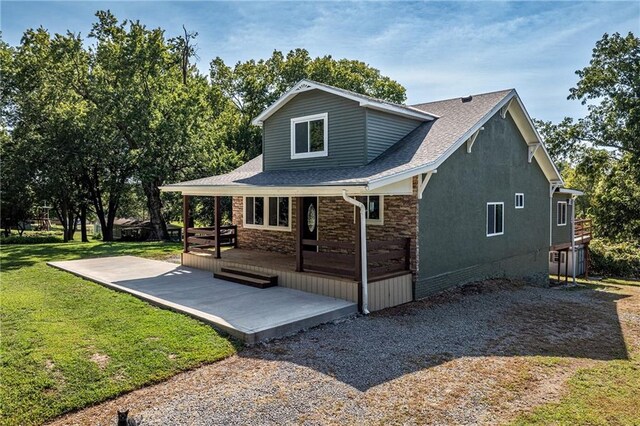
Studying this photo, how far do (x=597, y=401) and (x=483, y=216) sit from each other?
7658 mm

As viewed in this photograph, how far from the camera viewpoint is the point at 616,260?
23312 millimetres

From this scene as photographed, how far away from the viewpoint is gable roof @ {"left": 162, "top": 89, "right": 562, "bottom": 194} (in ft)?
30.6

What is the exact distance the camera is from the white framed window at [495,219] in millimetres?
12789

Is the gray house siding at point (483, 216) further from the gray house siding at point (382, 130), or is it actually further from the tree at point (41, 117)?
the tree at point (41, 117)

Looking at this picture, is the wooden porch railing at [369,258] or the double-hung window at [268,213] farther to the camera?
the double-hung window at [268,213]

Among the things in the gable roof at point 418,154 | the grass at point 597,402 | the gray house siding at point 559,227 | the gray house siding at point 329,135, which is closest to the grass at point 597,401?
the grass at point 597,402

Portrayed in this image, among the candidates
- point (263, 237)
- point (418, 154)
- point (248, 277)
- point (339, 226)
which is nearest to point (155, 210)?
point (263, 237)

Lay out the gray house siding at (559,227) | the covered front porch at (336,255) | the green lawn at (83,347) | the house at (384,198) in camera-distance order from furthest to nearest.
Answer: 1. the gray house siding at (559,227)
2. the house at (384,198)
3. the covered front porch at (336,255)
4. the green lawn at (83,347)

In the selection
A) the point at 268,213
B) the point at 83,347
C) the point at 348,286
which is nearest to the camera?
the point at 83,347

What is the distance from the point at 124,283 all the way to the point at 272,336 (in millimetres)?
5503

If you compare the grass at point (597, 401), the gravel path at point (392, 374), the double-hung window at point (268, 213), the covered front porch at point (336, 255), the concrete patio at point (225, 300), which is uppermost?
the double-hung window at point (268, 213)

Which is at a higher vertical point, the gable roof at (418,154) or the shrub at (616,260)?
the gable roof at (418,154)

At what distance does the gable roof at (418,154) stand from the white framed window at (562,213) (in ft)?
12.2

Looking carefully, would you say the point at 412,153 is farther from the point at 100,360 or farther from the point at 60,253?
the point at 60,253
